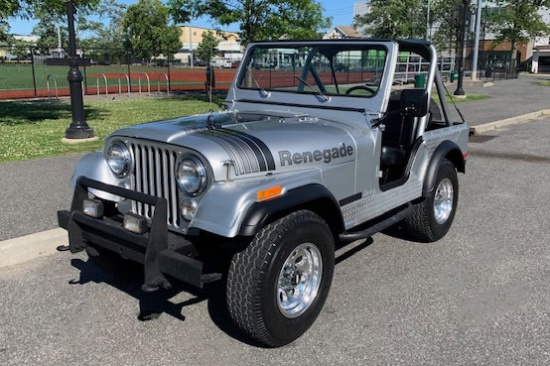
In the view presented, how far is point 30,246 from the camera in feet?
14.6

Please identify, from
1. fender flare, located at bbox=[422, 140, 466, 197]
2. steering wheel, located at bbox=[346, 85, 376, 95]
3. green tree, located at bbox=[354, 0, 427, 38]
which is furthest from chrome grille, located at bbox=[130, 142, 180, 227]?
green tree, located at bbox=[354, 0, 427, 38]

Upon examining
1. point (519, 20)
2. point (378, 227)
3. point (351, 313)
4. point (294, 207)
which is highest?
point (519, 20)

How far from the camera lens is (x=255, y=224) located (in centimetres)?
275

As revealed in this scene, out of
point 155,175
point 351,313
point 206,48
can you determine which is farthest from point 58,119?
point 206,48

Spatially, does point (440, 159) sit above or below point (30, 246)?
above

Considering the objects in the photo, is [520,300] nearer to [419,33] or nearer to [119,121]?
[119,121]

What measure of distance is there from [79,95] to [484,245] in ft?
24.8

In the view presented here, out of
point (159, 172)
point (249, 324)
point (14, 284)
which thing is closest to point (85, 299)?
point (14, 284)

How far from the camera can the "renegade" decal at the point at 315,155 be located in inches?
128

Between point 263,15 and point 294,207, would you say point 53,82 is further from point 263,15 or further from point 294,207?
point 294,207

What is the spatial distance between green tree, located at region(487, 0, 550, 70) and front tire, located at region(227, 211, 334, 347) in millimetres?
49456

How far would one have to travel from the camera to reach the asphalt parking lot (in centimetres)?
308

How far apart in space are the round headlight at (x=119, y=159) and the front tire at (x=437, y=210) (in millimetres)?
2571

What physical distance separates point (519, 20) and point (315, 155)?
51.9 m
